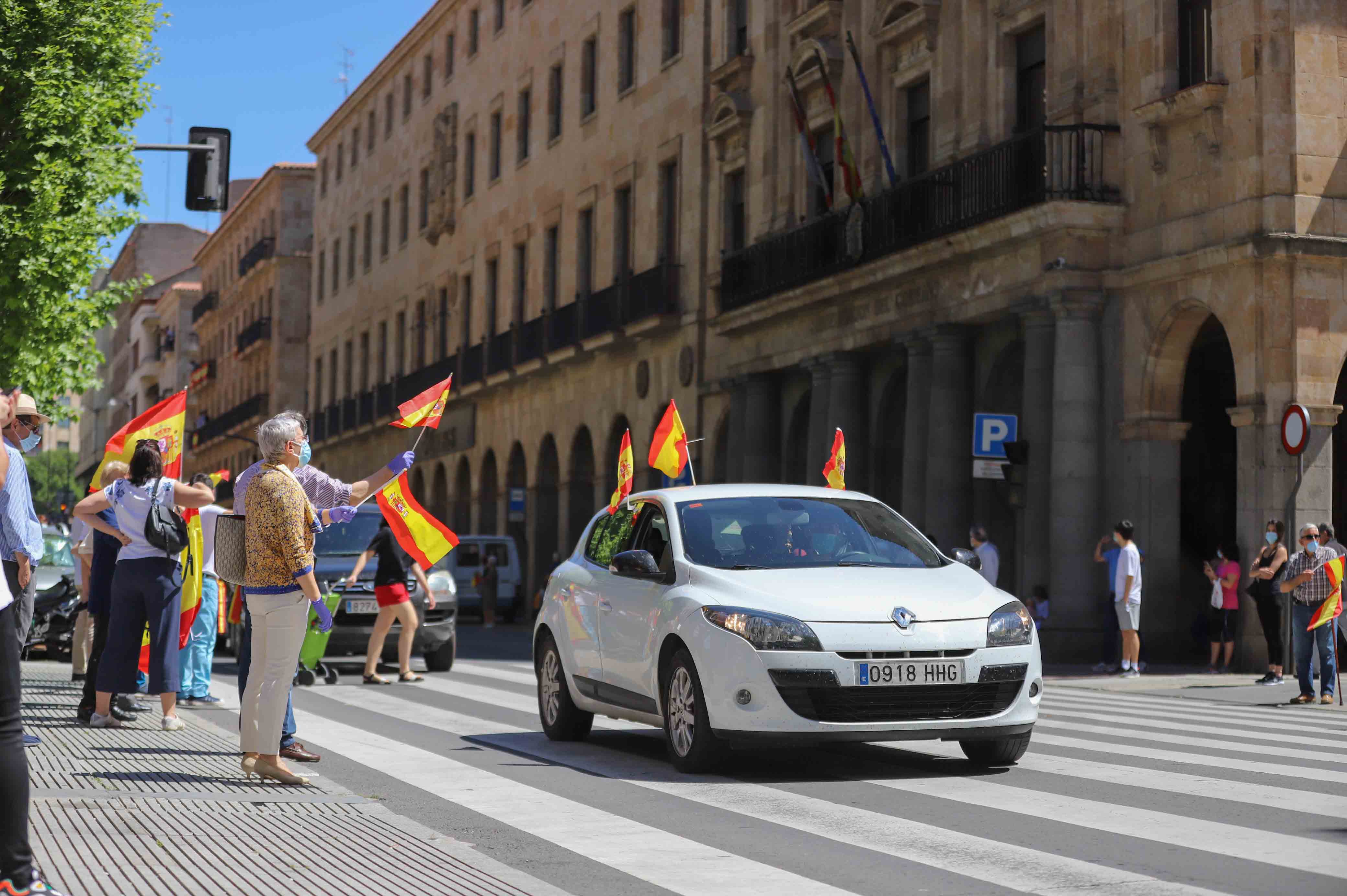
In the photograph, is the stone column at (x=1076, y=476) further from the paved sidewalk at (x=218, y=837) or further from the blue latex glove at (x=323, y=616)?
the paved sidewalk at (x=218, y=837)

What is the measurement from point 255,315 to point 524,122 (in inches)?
1635

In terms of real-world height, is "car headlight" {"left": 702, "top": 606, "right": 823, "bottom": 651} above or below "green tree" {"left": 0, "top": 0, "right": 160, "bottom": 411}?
below

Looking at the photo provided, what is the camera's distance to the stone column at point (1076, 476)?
2459 cm

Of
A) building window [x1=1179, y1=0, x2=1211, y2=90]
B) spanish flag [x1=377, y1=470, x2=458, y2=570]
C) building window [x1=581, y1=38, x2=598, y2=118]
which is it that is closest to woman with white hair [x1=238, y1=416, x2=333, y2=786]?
spanish flag [x1=377, y1=470, x2=458, y2=570]

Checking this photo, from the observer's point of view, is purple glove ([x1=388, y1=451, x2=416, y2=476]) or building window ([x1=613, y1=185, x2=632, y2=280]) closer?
purple glove ([x1=388, y1=451, x2=416, y2=476])

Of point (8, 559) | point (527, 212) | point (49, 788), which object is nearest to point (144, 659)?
point (8, 559)

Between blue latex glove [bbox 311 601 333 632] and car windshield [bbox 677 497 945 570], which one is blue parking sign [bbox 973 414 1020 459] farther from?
car windshield [bbox 677 497 945 570]

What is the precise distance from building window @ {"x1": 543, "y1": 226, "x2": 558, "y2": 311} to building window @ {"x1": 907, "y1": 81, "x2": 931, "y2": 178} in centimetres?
1904

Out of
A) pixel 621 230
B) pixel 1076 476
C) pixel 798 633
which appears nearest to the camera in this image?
pixel 798 633

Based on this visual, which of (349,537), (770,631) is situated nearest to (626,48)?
(349,537)

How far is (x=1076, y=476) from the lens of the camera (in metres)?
24.6

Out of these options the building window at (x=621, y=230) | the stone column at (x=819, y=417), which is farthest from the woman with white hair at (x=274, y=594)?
the building window at (x=621, y=230)

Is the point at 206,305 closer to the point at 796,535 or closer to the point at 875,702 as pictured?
the point at 796,535

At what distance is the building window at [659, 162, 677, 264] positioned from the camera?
40906mm
